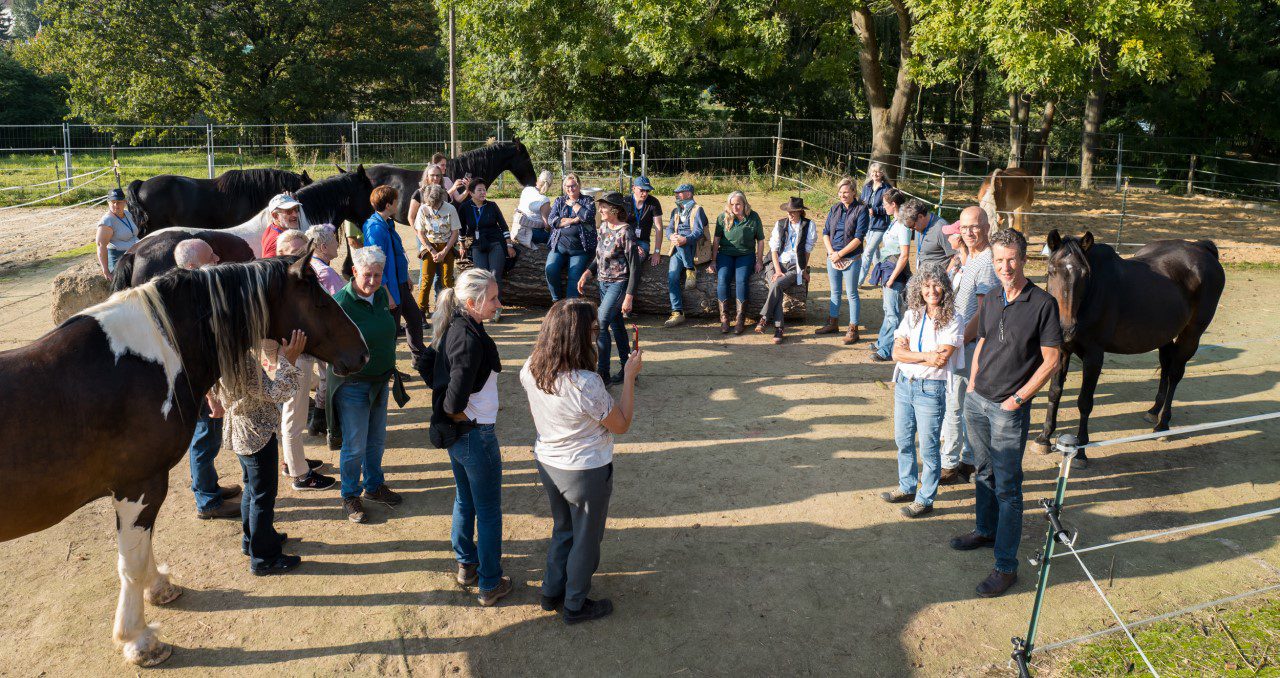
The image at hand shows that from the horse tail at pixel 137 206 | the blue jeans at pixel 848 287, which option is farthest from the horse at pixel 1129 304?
the horse tail at pixel 137 206

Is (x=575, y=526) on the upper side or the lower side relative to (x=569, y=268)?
lower

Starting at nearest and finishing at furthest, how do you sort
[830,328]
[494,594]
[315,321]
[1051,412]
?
[315,321]
[494,594]
[1051,412]
[830,328]

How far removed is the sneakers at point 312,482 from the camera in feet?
17.3

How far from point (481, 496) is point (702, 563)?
1350 mm

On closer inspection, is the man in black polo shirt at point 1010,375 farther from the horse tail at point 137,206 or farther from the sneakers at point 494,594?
the horse tail at point 137,206

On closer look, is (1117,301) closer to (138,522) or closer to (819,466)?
(819,466)

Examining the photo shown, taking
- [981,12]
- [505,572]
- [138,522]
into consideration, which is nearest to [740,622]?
[505,572]

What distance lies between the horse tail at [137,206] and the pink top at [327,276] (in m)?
5.01

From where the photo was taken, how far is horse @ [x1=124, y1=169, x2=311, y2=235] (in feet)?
29.8

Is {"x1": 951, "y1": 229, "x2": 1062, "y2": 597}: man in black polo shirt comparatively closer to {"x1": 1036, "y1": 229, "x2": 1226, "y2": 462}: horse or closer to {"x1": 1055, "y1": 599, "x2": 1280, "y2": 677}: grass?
{"x1": 1055, "y1": 599, "x2": 1280, "y2": 677}: grass

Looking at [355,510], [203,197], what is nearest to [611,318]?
[355,510]

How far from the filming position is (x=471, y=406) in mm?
3861

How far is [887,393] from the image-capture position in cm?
709

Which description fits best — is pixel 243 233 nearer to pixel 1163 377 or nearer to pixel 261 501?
pixel 261 501
